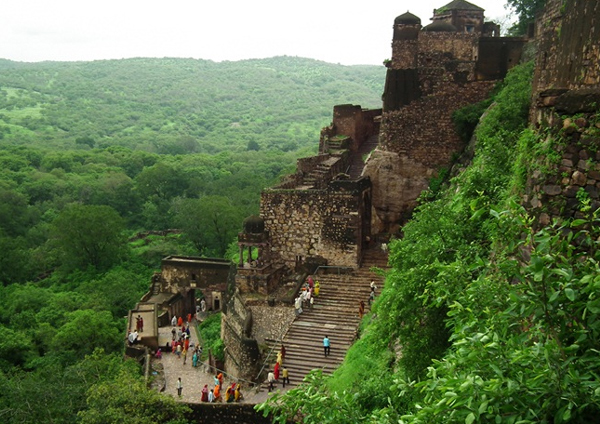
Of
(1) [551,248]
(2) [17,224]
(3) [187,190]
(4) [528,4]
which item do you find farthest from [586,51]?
(3) [187,190]

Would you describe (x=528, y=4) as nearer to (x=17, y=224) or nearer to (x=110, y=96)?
(x=17, y=224)

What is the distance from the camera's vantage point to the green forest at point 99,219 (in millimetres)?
21833

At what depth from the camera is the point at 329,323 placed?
69.1 ft

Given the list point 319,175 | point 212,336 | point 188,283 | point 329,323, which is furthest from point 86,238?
point 329,323

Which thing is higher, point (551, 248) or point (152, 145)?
point (551, 248)

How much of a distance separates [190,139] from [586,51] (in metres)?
116

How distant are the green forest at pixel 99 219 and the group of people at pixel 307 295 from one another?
527 cm

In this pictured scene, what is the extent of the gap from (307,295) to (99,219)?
32.6 m

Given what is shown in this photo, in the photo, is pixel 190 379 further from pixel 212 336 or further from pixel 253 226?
pixel 253 226

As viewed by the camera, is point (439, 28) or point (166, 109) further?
point (166, 109)

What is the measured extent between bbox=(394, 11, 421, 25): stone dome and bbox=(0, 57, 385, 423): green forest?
19086 mm

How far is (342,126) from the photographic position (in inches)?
1250

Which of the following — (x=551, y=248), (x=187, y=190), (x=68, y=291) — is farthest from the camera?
(x=187, y=190)

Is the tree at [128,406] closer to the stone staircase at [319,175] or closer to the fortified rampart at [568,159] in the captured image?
the stone staircase at [319,175]
